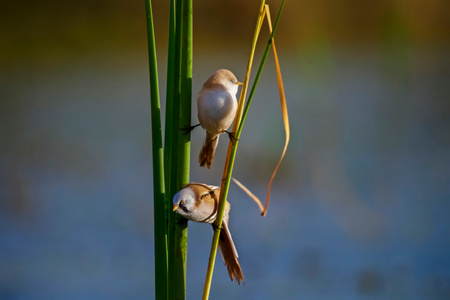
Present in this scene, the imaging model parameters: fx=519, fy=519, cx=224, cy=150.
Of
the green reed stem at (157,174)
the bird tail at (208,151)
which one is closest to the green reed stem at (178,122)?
the green reed stem at (157,174)

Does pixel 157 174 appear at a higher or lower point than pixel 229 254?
higher

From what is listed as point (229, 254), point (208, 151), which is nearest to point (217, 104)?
point (208, 151)

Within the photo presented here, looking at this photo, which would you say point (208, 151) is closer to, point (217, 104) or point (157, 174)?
point (217, 104)

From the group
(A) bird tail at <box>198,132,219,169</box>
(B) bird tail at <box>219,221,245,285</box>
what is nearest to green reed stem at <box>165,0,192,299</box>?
(B) bird tail at <box>219,221,245,285</box>

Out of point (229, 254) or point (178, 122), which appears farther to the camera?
point (229, 254)

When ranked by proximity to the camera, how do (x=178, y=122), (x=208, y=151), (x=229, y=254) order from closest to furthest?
(x=178, y=122)
(x=229, y=254)
(x=208, y=151)

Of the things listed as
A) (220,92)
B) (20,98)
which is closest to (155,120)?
(220,92)

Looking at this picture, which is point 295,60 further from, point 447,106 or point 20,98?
point 20,98
